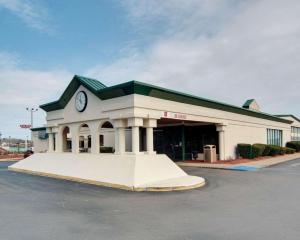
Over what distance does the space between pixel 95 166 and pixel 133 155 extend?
2642 millimetres

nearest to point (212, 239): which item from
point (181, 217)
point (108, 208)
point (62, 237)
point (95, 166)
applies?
point (181, 217)

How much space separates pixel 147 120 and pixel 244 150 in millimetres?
16058

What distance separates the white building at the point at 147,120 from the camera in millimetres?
15922

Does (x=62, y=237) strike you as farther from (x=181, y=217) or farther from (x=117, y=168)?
(x=117, y=168)

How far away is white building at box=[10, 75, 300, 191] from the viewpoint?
1592 centimetres

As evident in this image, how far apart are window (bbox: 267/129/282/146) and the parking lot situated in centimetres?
2623

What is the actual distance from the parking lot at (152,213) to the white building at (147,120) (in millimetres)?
4292

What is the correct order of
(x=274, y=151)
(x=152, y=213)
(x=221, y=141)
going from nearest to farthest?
1. (x=152, y=213)
2. (x=221, y=141)
3. (x=274, y=151)

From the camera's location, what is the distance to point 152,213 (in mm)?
8562

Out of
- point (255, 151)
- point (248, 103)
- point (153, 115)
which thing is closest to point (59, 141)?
point (153, 115)

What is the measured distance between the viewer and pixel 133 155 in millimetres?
14891

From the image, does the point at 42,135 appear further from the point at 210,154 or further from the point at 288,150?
the point at 288,150

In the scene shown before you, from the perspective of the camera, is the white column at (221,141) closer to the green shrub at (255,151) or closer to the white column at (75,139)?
the green shrub at (255,151)

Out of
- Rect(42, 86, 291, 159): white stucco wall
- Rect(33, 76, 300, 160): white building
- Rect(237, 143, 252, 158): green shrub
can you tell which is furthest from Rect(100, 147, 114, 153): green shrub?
Rect(237, 143, 252, 158): green shrub
